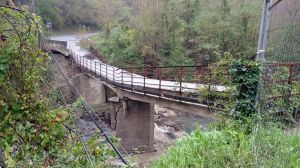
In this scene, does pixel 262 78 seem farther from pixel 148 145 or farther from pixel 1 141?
pixel 148 145

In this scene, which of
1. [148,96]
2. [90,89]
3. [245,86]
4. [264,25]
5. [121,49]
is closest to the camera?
[264,25]

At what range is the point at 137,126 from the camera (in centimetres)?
1619

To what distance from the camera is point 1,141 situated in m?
2.65

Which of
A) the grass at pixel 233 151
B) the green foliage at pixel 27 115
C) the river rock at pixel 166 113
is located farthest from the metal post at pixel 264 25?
the river rock at pixel 166 113

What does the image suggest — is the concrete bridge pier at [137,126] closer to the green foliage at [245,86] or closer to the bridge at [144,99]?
the bridge at [144,99]

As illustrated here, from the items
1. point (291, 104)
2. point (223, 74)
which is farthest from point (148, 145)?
point (291, 104)

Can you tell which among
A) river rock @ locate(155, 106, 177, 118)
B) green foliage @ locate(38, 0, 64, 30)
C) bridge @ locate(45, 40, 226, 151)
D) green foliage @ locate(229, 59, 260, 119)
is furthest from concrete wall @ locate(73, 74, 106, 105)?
green foliage @ locate(38, 0, 64, 30)

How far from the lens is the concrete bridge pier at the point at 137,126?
52.3ft

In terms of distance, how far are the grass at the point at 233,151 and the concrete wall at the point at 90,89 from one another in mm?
19950

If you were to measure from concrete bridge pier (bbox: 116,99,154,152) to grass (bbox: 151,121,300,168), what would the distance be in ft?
35.0

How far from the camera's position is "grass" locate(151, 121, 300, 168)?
169 inches

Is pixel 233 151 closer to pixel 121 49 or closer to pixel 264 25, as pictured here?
pixel 264 25

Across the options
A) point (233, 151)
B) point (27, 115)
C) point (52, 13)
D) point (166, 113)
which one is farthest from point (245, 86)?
point (52, 13)

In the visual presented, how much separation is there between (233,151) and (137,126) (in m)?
11.7
